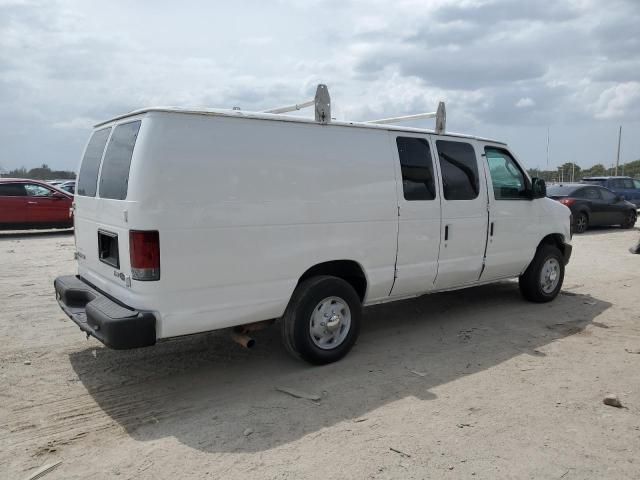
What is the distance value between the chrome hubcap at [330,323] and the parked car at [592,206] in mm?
12739

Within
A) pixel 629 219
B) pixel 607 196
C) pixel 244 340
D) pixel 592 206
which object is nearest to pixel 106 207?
pixel 244 340

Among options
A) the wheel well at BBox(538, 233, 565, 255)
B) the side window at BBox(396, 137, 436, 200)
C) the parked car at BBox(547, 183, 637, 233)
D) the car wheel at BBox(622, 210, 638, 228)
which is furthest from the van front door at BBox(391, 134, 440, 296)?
the car wheel at BBox(622, 210, 638, 228)

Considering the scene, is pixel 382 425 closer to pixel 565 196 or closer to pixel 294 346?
pixel 294 346

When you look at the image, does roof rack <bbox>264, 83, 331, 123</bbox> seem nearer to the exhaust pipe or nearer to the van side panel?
the van side panel

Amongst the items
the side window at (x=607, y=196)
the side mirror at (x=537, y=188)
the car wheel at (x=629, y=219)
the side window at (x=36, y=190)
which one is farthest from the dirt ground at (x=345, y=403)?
the car wheel at (x=629, y=219)

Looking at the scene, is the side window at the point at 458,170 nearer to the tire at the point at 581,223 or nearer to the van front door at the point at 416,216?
the van front door at the point at 416,216

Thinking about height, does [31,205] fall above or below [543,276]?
above

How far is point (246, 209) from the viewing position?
411 centimetres

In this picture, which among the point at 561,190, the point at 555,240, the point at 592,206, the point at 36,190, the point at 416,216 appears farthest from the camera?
the point at 561,190

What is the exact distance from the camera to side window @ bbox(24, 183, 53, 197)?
49.2ft

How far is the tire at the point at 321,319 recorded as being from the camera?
14.9ft

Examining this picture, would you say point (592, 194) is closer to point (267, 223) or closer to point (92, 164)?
point (267, 223)

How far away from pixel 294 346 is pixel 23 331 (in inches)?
126

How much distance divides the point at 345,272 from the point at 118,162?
226 cm
